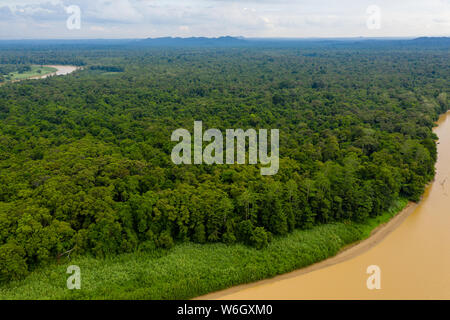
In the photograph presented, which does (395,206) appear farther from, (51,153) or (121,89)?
(121,89)

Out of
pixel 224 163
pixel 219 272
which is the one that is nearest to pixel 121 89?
pixel 224 163

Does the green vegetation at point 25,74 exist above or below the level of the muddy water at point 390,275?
above

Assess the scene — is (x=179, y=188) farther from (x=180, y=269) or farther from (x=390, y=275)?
(x=390, y=275)

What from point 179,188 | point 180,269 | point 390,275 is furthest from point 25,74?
point 390,275

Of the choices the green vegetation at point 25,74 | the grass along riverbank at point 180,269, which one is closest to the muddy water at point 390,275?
the grass along riverbank at point 180,269

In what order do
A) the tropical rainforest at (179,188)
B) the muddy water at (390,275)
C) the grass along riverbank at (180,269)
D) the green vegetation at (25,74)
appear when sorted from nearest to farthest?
the grass along riverbank at (180,269) → the muddy water at (390,275) → the tropical rainforest at (179,188) → the green vegetation at (25,74)

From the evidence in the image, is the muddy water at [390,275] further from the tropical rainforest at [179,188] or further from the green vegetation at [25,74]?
the green vegetation at [25,74]

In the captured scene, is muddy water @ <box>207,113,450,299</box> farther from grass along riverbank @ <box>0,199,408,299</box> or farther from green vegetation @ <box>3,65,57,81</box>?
green vegetation @ <box>3,65,57,81</box>
